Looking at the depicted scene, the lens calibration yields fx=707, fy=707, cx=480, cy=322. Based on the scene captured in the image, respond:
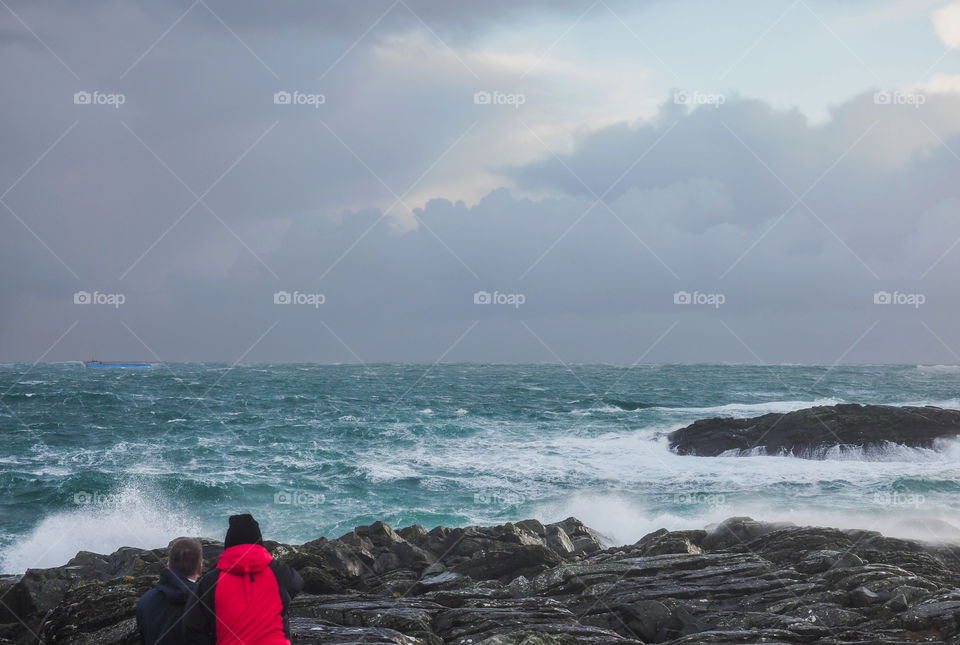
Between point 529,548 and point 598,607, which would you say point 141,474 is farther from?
point 598,607

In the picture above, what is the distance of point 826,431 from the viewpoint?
3406 centimetres

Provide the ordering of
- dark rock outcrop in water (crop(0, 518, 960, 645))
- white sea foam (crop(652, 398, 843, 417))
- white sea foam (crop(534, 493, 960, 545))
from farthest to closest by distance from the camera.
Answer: white sea foam (crop(652, 398, 843, 417)) → white sea foam (crop(534, 493, 960, 545)) → dark rock outcrop in water (crop(0, 518, 960, 645))

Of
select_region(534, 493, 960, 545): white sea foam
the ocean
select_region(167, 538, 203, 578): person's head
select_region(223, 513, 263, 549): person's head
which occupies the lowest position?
select_region(534, 493, 960, 545): white sea foam

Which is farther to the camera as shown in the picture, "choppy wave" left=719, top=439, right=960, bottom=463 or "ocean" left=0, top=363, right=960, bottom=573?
"choppy wave" left=719, top=439, right=960, bottom=463

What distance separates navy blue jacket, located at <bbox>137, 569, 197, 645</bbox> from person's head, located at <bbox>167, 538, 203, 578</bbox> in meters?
0.06

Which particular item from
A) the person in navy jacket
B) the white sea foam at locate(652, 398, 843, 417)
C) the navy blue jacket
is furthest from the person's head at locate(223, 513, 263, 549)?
the white sea foam at locate(652, 398, 843, 417)

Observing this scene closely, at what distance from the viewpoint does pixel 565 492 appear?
26.5 metres

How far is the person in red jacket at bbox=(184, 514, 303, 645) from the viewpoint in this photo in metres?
5.50

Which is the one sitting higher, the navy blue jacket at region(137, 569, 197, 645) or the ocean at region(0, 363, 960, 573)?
the navy blue jacket at region(137, 569, 197, 645)

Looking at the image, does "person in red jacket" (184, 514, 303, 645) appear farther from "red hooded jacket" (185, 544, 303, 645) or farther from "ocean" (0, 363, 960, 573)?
"ocean" (0, 363, 960, 573)

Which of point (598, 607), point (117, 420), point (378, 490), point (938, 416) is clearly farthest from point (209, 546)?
point (117, 420)

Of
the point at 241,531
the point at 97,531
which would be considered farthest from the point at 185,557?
the point at 97,531

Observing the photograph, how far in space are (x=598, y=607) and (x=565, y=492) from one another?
1572cm

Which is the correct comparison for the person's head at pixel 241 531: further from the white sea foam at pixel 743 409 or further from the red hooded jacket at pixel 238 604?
the white sea foam at pixel 743 409
